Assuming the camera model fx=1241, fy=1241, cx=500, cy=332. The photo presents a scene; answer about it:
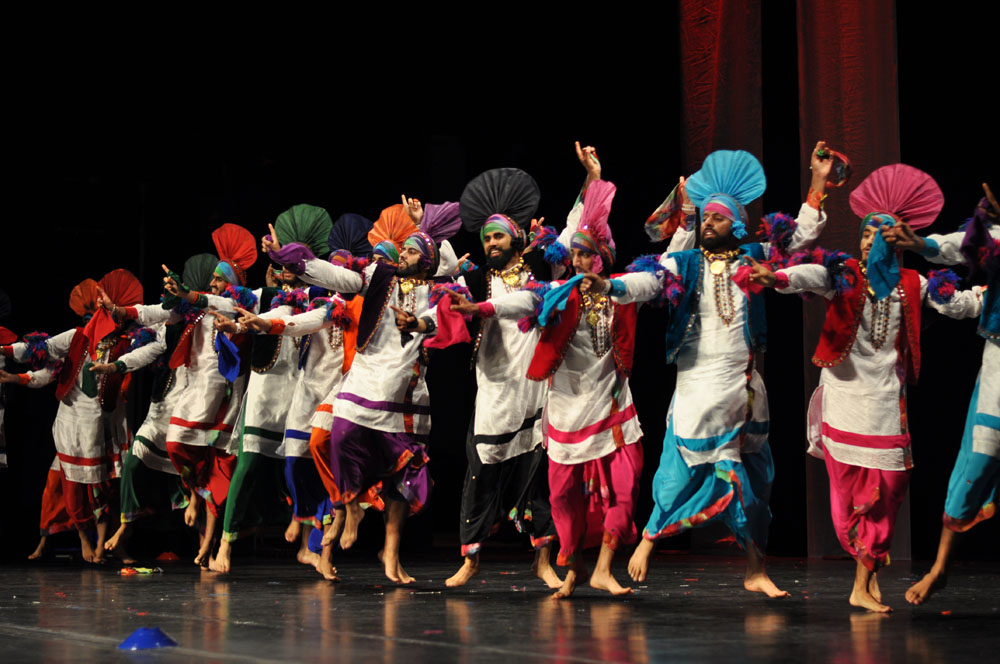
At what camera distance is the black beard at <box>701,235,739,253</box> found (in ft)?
16.1

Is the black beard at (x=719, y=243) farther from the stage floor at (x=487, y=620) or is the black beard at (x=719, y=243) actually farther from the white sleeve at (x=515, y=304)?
the stage floor at (x=487, y=620)

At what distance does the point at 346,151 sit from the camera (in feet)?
31.2

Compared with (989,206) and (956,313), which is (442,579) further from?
(989,206)

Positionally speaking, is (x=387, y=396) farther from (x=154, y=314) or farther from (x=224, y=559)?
(x=154, y=314)

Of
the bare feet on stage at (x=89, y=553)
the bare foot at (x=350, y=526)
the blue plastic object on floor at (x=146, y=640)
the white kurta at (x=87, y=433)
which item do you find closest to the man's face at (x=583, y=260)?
the bare foot at (x=350, y=526)

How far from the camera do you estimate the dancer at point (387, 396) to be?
18.7 ft

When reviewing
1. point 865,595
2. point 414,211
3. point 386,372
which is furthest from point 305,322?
point 865,595

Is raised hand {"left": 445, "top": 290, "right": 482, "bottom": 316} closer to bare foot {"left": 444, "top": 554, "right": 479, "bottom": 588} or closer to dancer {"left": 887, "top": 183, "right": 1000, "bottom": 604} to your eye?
bare foot {"left": 444, "top": 554, "right": 479, "bottom": 588}

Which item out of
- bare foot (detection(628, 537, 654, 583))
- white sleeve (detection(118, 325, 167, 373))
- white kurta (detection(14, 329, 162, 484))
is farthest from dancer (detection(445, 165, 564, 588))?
white kurta (detection(14, 329, 162, 484))

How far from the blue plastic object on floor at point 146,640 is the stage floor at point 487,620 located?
0.15 ft

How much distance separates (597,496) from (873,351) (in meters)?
1.26

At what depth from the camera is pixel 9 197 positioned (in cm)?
898

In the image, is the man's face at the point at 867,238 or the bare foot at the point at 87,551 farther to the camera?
the bare foot at the point at 87,551

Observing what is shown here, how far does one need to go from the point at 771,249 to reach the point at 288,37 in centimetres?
520
